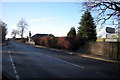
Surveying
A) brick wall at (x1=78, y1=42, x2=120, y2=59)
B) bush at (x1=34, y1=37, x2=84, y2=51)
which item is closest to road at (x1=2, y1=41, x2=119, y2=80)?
brick wall at (x1=78, y1=42, x2=120, y2=59)

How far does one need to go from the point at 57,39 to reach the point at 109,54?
17.2 m

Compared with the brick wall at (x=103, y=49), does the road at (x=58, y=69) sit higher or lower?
lower

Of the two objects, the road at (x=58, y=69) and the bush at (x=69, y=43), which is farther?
the bush at (x=69, y=43)

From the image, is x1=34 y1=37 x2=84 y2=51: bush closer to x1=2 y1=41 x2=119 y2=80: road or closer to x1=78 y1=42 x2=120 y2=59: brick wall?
x1=78 y1=42 x2=120 y2=59: brick wall

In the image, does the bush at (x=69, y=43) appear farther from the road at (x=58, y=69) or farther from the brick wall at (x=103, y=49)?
the road at (x=58, y=69)

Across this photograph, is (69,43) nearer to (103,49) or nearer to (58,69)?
(103,49)

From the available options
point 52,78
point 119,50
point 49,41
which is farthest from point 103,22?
point 49,41

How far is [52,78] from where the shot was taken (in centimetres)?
858

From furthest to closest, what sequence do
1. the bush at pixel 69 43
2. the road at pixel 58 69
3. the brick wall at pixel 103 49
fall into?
1. the bush at pixel 69 43
2. the brick wall at pixel 103 49
3. the road at pixel 58 69

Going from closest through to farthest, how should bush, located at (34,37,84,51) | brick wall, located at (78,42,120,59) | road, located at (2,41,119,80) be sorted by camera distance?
road, located at (2,41,119,80)
brick wall, located at (78,42,120,59)
bush, located at (34,37,84,51)

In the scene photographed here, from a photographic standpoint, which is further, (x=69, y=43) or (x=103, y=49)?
(x=69, y=43)

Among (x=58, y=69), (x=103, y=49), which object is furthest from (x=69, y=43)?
(x=58, y=69)

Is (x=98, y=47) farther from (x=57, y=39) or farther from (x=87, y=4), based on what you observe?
(x=57, y=39)

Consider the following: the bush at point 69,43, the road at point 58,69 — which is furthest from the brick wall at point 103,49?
the road at point 58,69
